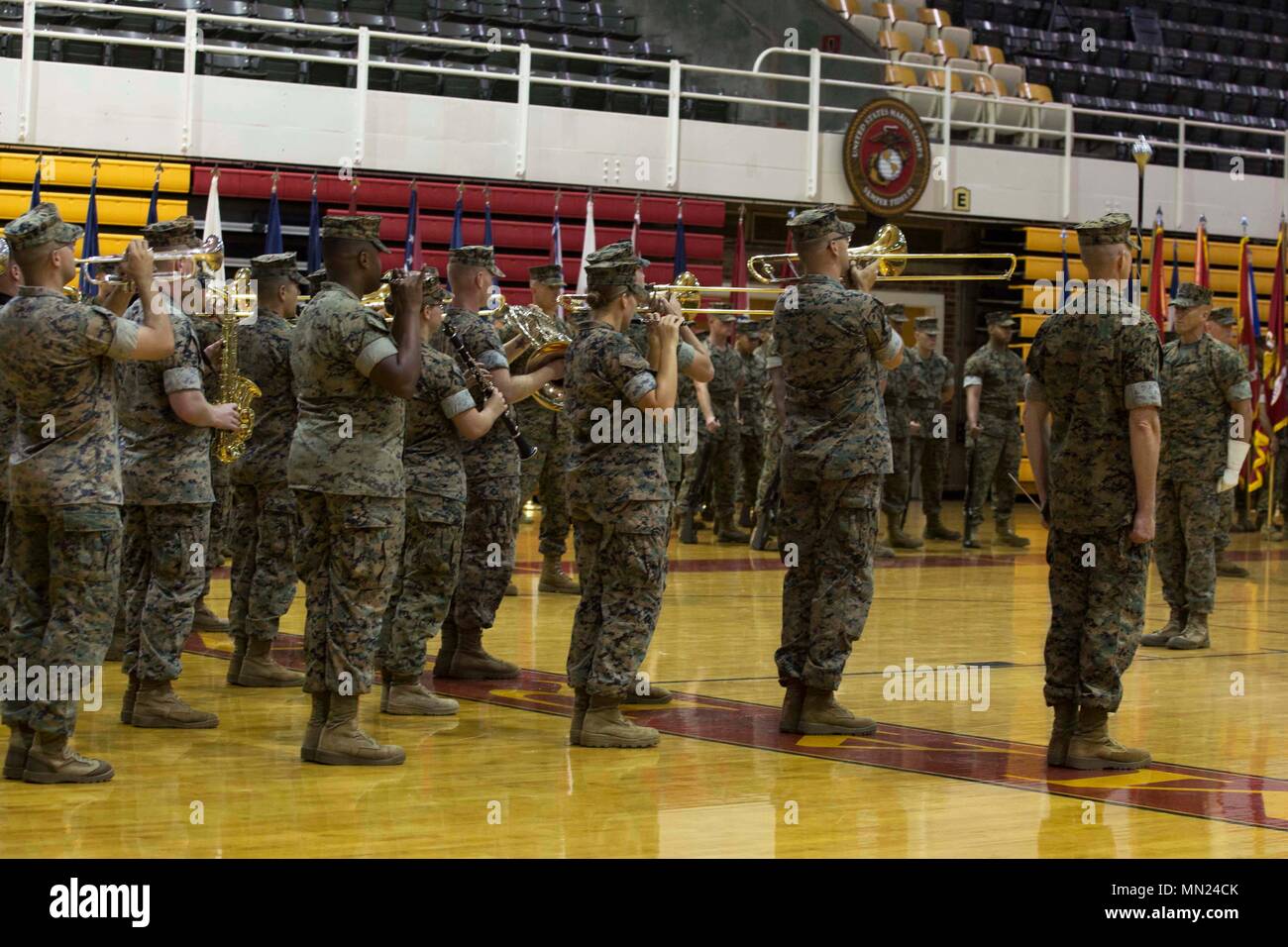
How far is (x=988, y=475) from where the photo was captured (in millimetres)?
13953

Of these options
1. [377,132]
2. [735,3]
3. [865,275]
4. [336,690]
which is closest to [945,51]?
[735,3]

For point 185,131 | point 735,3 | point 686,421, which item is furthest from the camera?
point 735,3

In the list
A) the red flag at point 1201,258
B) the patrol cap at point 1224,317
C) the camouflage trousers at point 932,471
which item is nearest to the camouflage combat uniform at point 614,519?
the patrol cap at point 1224,317

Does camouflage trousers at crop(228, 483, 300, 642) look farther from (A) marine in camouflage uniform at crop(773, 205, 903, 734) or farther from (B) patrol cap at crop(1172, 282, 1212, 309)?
(B) patrol cap at crop(1172, 282, 1212, 309)

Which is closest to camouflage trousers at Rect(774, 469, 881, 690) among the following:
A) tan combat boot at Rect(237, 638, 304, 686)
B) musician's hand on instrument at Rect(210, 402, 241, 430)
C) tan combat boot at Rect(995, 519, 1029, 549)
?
musician's hand on instrument at Rect(210, 402, 241, 430)

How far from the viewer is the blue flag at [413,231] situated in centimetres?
1455

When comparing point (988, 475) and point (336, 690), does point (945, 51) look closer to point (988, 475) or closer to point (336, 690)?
point (988, 475)

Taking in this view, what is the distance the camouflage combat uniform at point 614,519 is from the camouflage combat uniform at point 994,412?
27.7ft

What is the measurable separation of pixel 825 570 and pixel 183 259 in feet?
8.01

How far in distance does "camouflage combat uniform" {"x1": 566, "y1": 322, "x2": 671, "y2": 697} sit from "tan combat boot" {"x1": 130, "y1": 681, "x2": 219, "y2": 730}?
136cm

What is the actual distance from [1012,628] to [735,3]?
31.4ft

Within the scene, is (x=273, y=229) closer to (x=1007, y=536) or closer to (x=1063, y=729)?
(x=1007, y=536)

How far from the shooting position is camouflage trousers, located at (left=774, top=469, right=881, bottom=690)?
19.5 ft

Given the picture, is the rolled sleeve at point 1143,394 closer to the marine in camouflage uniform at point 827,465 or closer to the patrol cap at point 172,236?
the marine in camouflage uniform at point 827,465
